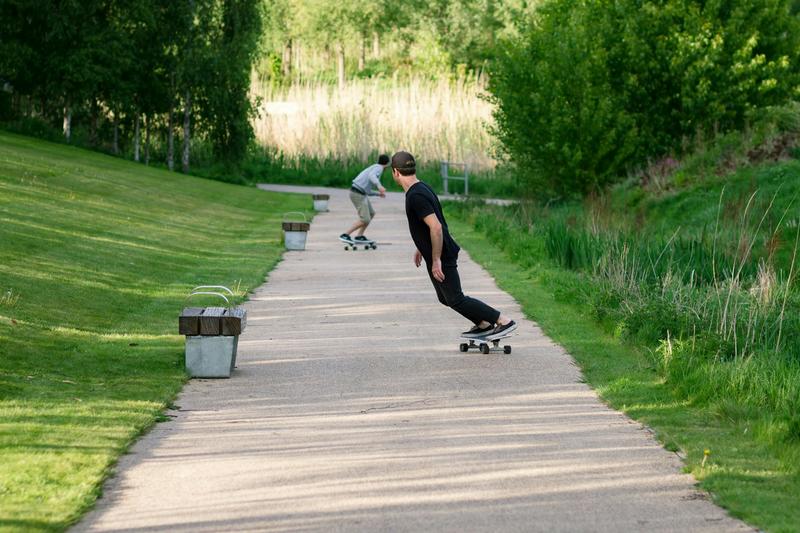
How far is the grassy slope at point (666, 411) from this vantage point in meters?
6.72

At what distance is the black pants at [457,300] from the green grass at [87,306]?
2.40m

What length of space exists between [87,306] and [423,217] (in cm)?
454

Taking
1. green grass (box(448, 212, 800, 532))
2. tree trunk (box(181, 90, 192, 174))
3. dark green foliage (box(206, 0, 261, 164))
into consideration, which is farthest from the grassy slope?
tree trunk (box(181, 90, 192, 174))

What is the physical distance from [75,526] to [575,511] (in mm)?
A: 2363

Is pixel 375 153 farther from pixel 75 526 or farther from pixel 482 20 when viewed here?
pixel 75 526

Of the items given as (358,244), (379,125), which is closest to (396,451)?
(358,244)

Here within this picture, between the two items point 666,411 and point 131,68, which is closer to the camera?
point 666,411

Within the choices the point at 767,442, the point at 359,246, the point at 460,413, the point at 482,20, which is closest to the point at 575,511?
the point at 767,442

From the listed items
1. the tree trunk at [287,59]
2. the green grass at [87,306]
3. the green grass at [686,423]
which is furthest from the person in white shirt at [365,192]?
the tree trunk at [287,59]

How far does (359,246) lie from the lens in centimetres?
2345

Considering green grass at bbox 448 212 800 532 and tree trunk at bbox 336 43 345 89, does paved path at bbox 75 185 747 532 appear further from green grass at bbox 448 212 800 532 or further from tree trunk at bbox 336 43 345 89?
tree trunk at bbox 336 43 345 89

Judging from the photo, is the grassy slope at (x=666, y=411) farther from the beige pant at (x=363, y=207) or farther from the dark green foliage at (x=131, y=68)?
the dark green foliage at (x=131, y=68)

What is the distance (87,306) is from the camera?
46.4 ft

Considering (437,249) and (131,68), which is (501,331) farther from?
(131,68)
